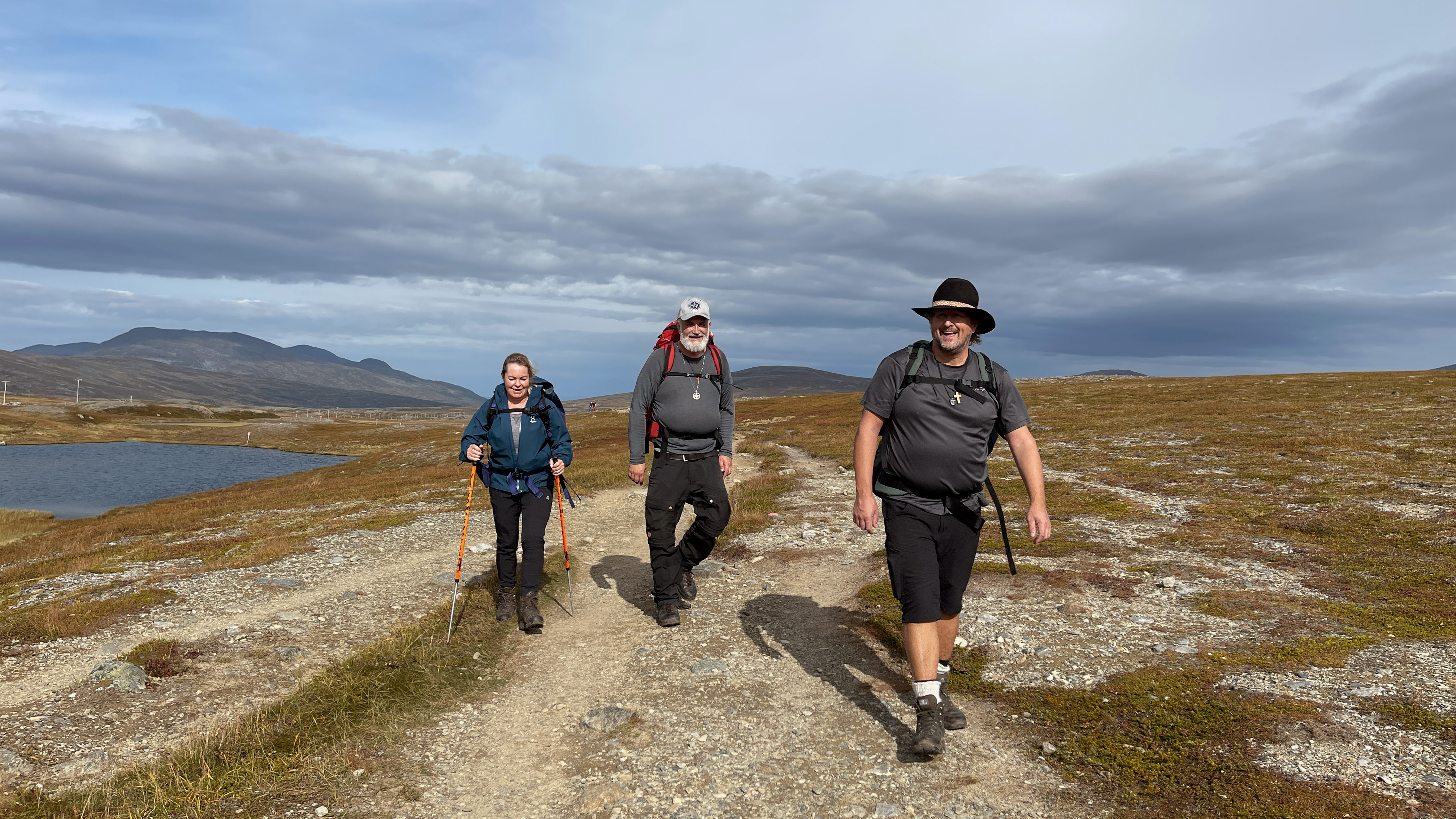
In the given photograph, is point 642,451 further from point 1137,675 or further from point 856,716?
point 1137,675

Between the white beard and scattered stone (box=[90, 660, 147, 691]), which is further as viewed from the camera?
scattered stone (box=[90, 660, 147, 691])

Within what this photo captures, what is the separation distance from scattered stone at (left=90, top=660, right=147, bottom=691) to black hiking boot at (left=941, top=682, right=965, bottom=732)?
8.93 meters

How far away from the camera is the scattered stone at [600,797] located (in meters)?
6.08

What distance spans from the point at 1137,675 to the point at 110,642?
1325 centimetres

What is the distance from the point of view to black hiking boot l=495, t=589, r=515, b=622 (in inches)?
439

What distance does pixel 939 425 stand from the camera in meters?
6.93

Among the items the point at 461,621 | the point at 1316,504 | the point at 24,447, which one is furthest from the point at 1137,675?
the point at 24,447

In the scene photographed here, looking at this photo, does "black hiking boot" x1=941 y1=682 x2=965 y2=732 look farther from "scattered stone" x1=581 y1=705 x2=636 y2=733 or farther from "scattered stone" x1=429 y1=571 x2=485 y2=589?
"scattered stone" x1=429 y1=571 x2=485 y2=589

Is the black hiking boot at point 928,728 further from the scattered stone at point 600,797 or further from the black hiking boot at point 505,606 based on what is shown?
the black hiking boot at point 505,606

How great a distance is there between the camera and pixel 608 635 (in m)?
10.5

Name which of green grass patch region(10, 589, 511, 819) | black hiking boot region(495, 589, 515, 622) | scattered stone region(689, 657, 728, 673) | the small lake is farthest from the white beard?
the small lake

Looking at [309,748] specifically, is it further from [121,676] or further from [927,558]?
[927,558]

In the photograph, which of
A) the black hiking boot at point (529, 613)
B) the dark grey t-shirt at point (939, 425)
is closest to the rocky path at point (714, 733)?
the black hiking boot at point (529, 613)

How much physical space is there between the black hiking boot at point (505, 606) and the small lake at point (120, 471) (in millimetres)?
50999
